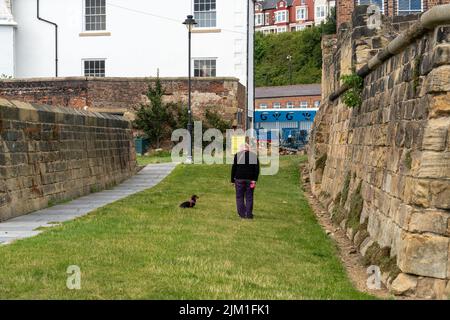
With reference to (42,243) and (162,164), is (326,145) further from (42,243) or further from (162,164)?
(42,243)

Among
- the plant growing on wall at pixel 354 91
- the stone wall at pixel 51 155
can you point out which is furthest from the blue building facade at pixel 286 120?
the plant growing on wall at pixel 354 91

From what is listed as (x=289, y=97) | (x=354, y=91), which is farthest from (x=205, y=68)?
(x=289, y=97)

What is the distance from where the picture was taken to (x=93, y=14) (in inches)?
1433

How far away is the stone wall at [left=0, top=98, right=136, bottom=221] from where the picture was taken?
12.9 metres

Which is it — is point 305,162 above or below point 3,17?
below

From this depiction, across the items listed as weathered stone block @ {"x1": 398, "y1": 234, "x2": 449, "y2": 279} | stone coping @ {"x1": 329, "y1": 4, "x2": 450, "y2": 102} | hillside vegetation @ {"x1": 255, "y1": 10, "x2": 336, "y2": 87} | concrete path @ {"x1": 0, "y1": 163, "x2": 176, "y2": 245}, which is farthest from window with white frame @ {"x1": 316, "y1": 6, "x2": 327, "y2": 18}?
weathered stone block @ {"x1": 398, "y1": 234, "x2": 449, "y2": 279}

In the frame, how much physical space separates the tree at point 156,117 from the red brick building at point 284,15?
3169 inches

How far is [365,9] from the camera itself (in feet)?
47.0

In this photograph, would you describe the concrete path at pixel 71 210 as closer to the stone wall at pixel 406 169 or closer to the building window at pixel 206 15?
the stone wall at pixel 406 169

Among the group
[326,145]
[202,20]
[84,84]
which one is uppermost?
[202,20]

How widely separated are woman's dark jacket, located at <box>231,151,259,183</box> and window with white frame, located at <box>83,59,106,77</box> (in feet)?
81.2
